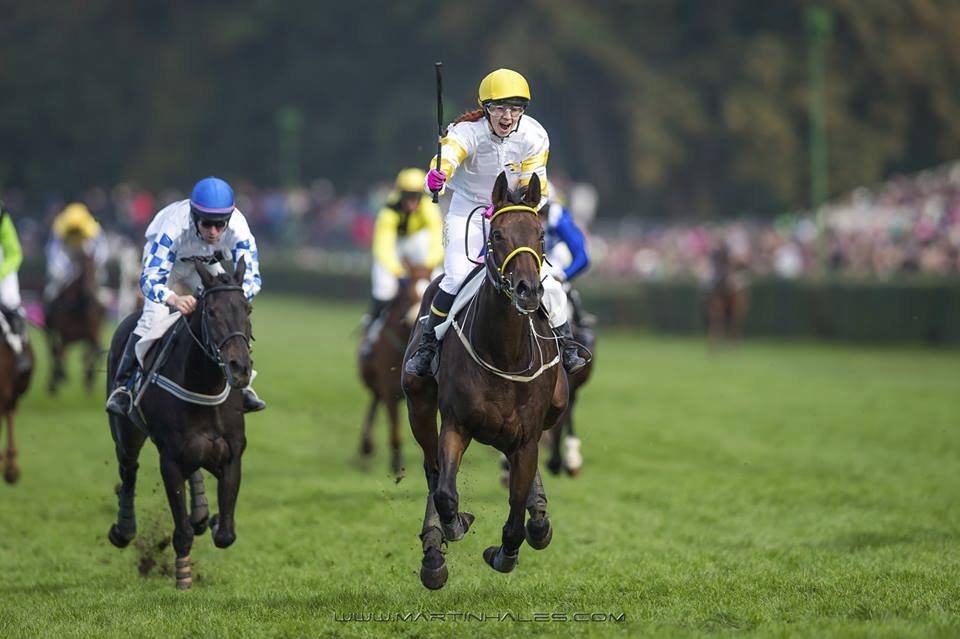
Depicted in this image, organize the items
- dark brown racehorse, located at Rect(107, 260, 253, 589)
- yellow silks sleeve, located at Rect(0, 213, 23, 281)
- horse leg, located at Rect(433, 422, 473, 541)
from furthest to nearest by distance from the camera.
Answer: yellow silks sleeve, located at Rect(0, 213, 23, 281) → dark brown racehorse, located at Rect(107, 260, 253, 589) → horse leg, located at Rect(433, 422, 473, 541)

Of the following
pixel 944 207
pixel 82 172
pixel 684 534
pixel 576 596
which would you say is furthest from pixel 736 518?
pixel 82 172

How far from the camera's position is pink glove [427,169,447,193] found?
7262 millimetres

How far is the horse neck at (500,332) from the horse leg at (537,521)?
27.7 inches

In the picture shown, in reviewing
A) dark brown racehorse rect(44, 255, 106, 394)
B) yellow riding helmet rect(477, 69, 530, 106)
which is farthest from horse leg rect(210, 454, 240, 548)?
dark brown racehorse rect(44, 255, 106, 394)

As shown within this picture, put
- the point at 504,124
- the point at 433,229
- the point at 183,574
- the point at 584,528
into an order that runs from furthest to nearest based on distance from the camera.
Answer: the point at 433,229, the point at 584,528, the point at 183,574, the point at 504,124

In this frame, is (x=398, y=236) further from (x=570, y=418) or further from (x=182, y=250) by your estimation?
(x=182, y=250)

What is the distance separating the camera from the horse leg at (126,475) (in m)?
8.87

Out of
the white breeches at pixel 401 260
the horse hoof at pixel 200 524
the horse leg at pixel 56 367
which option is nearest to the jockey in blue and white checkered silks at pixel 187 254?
the horse hoof at pixel 200 524

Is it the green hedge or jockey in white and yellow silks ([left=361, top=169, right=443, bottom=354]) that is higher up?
jockey in white and yellow silks ([left=361, top=169, right=443, bottom=354])

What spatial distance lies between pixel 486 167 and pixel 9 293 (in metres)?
5.72

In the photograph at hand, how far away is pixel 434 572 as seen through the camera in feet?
24.1

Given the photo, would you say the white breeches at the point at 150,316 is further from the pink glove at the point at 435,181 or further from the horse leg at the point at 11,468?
the horse leg at the point at 11,468

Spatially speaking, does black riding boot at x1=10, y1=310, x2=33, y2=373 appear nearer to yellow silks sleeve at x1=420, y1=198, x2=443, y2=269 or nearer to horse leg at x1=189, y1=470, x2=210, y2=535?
yellow silks sleeve at x1=420, y1=198, x2=443, y2=269

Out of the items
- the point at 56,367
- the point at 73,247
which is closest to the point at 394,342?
the point at 56,367
